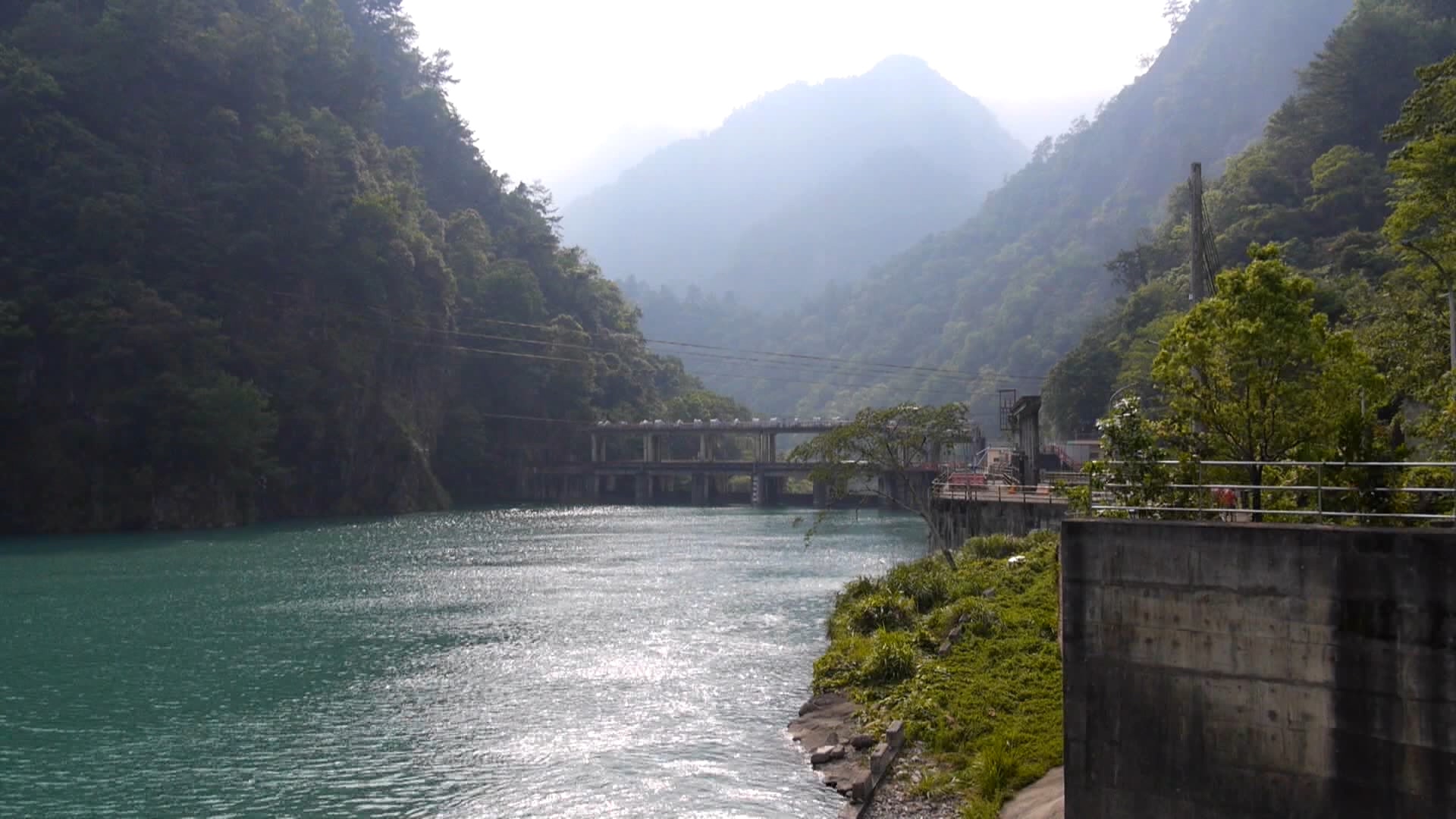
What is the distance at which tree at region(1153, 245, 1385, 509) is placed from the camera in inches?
675

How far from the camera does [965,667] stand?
24.0 meters

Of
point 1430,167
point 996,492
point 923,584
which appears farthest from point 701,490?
point 1430,167

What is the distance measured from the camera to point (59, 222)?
7806 cm

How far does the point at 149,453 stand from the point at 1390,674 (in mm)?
82912

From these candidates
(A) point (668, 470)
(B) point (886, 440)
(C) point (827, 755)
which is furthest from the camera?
(A) point (668, 470)

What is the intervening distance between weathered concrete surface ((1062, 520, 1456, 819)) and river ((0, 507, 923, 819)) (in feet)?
23.9

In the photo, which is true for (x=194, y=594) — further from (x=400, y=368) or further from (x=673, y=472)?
(x=673, y=472)

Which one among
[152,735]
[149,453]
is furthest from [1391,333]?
[149,453]

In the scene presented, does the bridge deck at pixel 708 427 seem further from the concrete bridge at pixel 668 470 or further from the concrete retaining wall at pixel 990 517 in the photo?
the concrete retaining wall at pixel 990 517

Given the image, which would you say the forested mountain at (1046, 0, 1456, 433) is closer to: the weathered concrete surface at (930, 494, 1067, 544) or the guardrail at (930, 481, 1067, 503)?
the guardrail at (930, 481, 1067, 503)

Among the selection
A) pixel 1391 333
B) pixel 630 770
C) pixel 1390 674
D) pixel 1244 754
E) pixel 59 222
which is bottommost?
pixel 630 770

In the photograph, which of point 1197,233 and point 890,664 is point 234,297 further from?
point 1197,233

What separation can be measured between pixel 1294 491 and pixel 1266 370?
96.7 inches

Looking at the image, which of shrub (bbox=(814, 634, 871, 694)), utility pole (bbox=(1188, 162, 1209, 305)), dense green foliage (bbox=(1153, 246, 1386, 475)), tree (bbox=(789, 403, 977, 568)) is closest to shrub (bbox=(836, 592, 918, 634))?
shrub (bbox=(814, 634, 871, 694))
